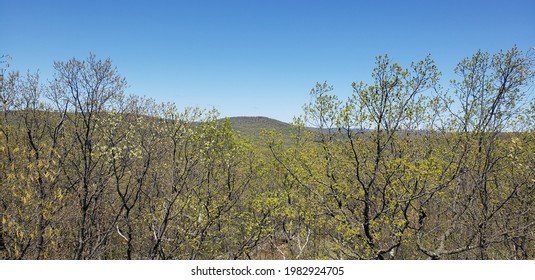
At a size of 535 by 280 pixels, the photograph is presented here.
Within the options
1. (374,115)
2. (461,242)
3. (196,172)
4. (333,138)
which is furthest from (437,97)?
(196,172)

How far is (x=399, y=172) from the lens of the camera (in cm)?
1255

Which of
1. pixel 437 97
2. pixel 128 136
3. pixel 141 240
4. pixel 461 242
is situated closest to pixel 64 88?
pixel 128 136

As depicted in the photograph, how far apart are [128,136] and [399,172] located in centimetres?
1440

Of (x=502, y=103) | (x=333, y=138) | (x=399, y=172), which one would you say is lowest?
(x=399, y=172)

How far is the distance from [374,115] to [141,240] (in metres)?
17.1

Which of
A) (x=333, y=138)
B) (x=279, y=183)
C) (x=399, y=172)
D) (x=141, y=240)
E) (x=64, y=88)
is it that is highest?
(x=64, y=88)

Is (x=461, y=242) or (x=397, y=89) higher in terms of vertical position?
(x=397, y=89)

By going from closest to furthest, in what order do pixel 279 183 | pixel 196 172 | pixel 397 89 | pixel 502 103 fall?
pixel 397 89 → pixel 502 103 → pixel 196 172 → pixel 279 183

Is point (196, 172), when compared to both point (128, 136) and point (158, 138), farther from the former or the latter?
point (128, 136)

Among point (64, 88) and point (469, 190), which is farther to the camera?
point (64, 88)
